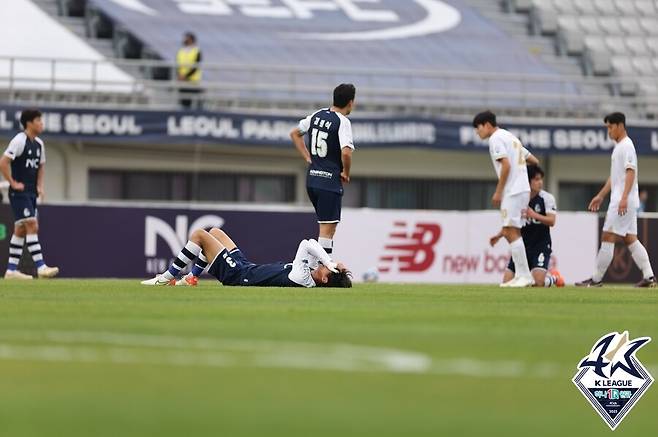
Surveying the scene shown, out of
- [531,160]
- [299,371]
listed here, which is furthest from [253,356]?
[531,160]

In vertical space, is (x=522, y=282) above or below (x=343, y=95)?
below

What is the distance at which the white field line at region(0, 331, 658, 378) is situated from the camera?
6180 mm

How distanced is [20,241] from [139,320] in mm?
11398

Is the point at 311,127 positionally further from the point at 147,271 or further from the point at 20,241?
the point at 147,271

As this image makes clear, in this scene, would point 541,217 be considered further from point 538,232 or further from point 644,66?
point 644,66

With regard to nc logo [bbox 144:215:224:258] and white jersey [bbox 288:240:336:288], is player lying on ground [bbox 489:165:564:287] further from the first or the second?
nc logo [bbox 144:215:224:258]

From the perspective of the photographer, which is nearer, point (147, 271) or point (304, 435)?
point (304, 435)

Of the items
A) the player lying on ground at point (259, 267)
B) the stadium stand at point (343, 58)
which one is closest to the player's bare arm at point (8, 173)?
the player lying on ground at point (259, 267)

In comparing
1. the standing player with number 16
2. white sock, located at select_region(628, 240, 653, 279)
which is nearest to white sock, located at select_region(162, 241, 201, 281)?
the standing player with number 16

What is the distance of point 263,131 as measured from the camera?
31203mm

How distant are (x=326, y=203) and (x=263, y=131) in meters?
15.4

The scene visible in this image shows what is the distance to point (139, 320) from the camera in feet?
29.1

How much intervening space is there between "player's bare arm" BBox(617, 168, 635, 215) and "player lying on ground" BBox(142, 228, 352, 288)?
15.4 feet

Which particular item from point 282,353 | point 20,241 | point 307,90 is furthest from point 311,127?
point 307,90
